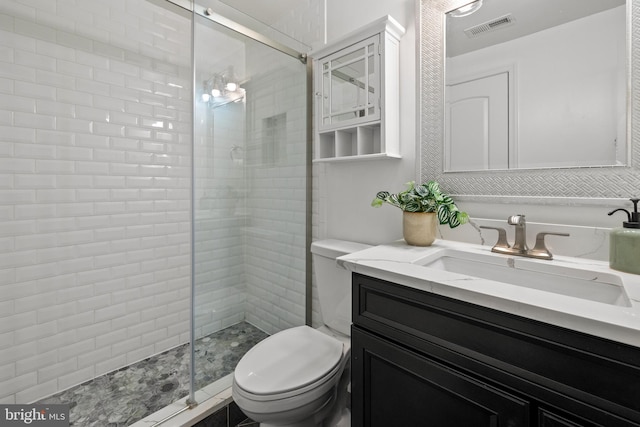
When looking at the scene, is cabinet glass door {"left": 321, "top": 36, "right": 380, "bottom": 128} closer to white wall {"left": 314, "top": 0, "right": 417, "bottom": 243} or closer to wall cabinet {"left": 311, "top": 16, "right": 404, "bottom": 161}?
wall cabinet {"left": 311, "top": 16, "right": 404, "bottom": 161}

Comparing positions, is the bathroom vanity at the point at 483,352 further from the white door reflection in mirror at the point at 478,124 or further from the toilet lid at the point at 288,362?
the white door reflection in mirror at the point at 478,124

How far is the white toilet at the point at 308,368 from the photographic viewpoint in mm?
1043

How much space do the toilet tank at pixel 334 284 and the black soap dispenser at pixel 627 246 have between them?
→ 2.83ft

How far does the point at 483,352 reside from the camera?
2.19ft

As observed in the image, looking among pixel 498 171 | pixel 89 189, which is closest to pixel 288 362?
pixel 498 171

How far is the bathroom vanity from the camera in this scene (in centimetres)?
53

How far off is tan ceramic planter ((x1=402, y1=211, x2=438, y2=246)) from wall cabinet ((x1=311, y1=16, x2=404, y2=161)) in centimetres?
32

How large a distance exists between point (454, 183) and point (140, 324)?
2.04 metres

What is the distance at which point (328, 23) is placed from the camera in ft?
5.67

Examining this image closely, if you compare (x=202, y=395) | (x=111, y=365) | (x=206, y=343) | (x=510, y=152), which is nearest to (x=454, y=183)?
(x=510, y=152)

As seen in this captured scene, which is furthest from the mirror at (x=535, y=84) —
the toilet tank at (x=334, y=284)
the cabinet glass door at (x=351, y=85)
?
the toilet tank at (x=334, y=284)

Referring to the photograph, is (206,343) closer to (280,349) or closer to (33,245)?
(280,349)

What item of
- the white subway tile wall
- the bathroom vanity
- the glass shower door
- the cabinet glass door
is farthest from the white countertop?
the white subway tile wall

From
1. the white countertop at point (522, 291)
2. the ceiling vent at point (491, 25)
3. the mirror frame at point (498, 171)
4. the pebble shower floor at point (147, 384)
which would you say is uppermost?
the ceiling vent at point (491, 25)
